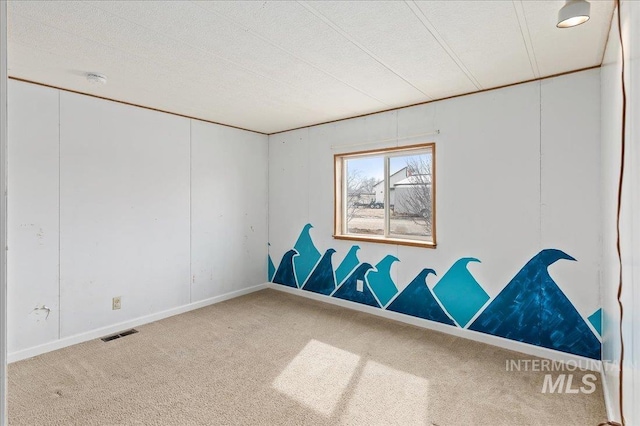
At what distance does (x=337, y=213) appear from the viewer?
4270 millimetres

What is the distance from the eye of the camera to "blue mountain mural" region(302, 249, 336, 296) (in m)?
4.30

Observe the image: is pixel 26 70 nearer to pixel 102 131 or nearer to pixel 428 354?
pixel 102 131

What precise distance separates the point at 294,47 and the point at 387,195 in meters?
2.15

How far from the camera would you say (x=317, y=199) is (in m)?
4.44

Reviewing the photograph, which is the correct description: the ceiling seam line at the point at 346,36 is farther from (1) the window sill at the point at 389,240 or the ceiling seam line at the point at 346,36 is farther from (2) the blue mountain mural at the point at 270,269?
(2) the blue mountain mural at the point at 270,269

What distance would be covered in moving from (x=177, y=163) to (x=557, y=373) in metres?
4.14

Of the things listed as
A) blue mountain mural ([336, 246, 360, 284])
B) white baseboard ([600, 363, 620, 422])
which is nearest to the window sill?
blue mountain mural ([336, 246, 360, 284])

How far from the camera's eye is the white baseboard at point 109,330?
2836 mm

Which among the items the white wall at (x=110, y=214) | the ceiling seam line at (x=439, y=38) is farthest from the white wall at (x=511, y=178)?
the white wall at (x=110, y=214)

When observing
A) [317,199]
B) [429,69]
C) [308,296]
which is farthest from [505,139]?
[308,296]

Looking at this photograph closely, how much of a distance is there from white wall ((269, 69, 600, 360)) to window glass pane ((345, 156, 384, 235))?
27cm

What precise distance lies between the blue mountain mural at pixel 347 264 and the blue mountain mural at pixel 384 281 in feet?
0.93

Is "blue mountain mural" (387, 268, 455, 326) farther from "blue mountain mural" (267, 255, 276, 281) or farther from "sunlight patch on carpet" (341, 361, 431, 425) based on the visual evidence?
"blue mountain mural" (267, 255, 276, 281)

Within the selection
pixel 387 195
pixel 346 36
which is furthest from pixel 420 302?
pixel 346 36
